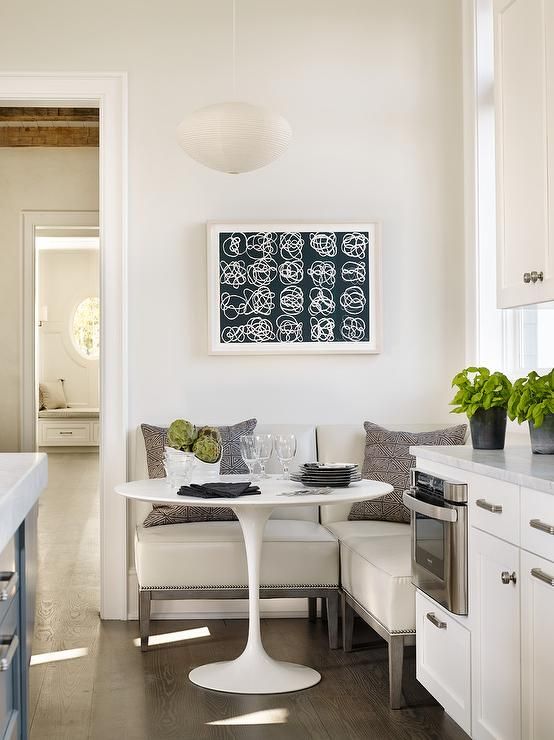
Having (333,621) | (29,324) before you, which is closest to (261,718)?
(333,621)

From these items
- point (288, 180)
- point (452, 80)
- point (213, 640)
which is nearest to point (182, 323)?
point (288, 180)

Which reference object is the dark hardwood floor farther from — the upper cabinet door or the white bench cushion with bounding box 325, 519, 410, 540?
the upper cabinet door

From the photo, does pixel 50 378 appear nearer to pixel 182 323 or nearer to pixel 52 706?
pixel 182 323

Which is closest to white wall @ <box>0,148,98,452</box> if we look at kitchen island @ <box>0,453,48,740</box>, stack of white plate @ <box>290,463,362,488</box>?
stack of white plate @ <box>290,463,362,488</box>

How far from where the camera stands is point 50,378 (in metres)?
12.5

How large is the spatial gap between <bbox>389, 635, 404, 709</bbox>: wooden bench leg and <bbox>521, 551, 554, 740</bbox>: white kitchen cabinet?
0.89 meters

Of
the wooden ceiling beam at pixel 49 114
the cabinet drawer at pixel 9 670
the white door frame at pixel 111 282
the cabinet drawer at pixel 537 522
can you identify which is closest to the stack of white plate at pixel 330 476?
the cabinet drawer at pixel 537 522

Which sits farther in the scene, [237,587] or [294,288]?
[294,288]

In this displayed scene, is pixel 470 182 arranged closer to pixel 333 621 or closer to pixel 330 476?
pixel 330 476

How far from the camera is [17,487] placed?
1573 millimetres

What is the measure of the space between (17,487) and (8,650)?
Answer: 28 centimetres

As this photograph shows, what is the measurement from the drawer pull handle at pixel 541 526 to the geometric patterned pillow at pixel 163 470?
6.51 ft

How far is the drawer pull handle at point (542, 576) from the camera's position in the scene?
6.73ft

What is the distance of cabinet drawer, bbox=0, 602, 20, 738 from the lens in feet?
5.04
